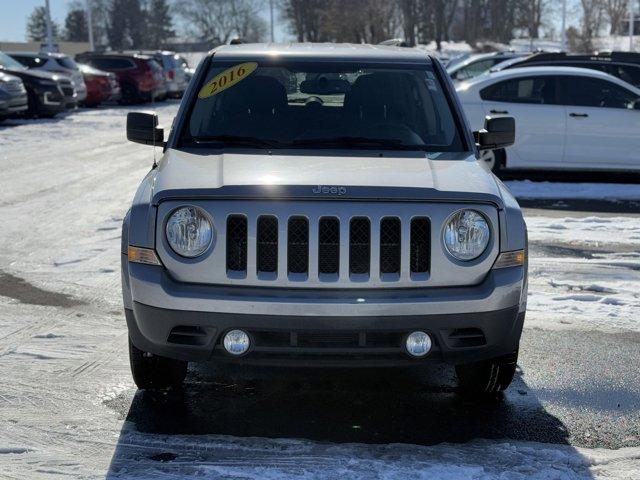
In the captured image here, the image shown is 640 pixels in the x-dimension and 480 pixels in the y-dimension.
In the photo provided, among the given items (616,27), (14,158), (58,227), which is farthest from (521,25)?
(58,227)

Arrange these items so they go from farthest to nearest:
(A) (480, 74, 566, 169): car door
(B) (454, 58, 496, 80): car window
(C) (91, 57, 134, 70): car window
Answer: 1. (C) (91, 57, 134, 70): car window
2. (B) (454, 58, 496, 80): car window
3. (A) (480, 74, 566, 169): car door

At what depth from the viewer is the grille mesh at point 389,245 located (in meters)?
4.57

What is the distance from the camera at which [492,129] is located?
243 inches

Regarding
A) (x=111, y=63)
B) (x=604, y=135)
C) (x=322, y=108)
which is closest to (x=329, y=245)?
(x=322, y=108)

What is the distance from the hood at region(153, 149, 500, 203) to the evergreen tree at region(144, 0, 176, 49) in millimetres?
107564

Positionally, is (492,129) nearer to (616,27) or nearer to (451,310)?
(451,310)

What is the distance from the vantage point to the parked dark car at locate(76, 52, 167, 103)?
3253cm

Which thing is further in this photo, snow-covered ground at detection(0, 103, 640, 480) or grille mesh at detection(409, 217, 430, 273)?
grille mesh at detection(409, 217, 430, 273)

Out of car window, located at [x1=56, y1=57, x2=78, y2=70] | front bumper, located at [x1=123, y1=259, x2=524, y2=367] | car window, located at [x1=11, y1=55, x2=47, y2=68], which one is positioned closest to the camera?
front bumper, located at [x1=123, y1=259, x2=524, y2=367]

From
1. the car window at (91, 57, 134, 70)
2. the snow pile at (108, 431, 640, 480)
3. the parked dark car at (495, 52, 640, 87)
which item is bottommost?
the car window at (91, 57, 134, 70)

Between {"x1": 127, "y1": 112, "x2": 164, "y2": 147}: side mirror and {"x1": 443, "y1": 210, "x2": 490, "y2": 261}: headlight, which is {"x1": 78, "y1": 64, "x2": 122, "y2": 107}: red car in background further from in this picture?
{"x1": 443, "y1": 210, "x2": 490, "y2": 261}: headlight

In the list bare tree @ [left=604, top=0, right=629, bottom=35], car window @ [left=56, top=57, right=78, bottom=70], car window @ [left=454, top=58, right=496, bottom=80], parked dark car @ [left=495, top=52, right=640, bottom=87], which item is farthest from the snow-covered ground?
bare tree @ [left=604, top=0, right=629, bottom=35]

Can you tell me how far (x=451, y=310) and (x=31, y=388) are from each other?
2262mm

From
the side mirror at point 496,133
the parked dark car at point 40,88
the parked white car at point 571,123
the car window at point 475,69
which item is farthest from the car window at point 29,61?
the side mirror at point 496,133
